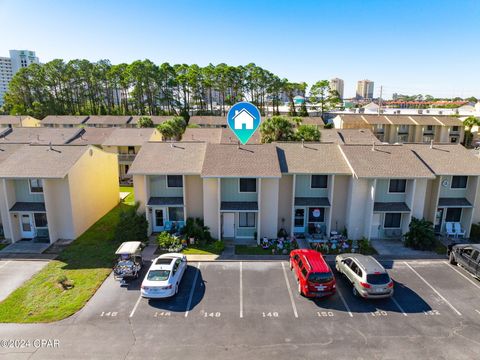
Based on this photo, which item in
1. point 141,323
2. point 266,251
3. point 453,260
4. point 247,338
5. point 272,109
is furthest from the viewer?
point 272,109

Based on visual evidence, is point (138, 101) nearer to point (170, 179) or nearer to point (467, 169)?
point (170, 179)

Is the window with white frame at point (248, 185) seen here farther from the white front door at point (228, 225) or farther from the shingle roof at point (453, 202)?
the shingle roof at point (453, 202)

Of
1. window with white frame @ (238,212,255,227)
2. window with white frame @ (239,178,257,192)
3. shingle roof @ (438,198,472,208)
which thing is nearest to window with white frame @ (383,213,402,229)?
shingle roof @ (438,198,472,208)

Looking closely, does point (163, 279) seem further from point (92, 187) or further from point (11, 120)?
point (11, 120)

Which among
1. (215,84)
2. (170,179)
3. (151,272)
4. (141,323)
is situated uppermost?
(215,84)

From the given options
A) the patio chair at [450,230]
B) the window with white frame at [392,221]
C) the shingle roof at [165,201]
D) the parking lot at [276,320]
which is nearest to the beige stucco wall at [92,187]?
the shingle roof at [165,201]

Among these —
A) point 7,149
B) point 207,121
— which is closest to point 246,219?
point 7,149

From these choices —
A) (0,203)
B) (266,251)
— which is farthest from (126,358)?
(0,203)
